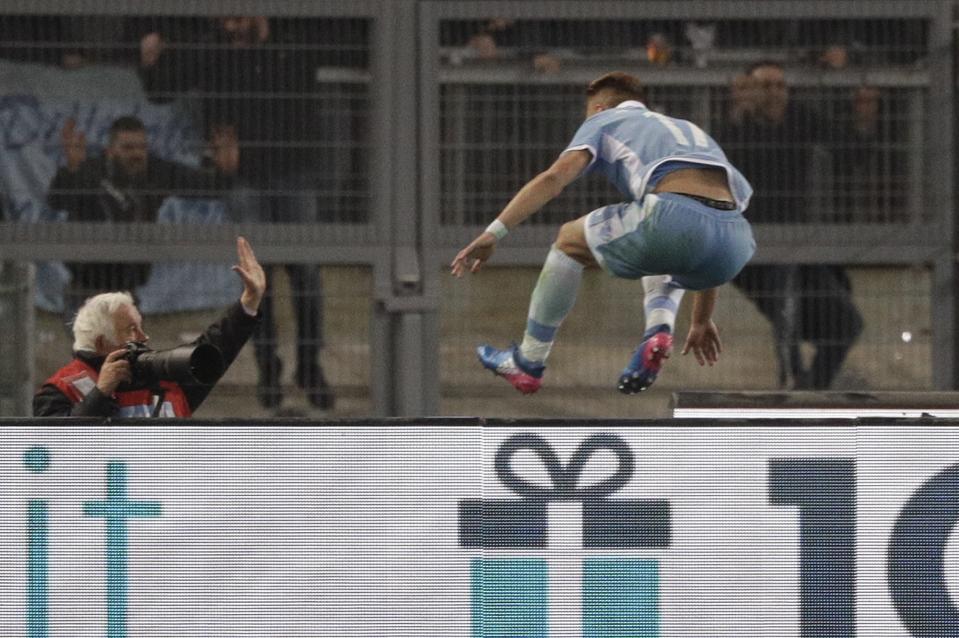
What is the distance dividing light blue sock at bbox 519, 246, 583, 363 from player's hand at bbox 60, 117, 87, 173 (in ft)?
10.8

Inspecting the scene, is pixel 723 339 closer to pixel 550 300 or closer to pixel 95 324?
pixel 550 300

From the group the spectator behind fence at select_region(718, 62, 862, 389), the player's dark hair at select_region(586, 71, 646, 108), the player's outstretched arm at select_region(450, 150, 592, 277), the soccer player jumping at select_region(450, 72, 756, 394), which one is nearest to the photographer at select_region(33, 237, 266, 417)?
the soccer player jumping at select_region(450, 72, 756, 394)

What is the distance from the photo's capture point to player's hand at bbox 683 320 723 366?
7.56 meters

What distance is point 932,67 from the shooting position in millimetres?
10008

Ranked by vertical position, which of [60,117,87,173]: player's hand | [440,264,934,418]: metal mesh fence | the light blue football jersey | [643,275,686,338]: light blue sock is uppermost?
[60,117,87,173]: player's hand

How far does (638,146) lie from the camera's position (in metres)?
6.89

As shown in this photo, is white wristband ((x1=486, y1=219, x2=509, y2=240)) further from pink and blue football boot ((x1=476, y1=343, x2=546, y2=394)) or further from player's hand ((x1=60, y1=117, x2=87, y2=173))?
player's hand ((x1=60, y1=117, x2=87, y2=173))

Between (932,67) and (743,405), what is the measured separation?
340 cm

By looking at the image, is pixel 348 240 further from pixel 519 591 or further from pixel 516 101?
pixel 519 591

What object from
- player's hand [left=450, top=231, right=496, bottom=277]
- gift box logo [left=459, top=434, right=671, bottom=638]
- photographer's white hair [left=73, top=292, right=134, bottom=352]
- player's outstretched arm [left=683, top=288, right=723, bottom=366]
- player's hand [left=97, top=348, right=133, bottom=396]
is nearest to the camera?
gift box logo [left=459, top=434, right=671, bottom=638]

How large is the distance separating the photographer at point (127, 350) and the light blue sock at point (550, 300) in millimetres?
978

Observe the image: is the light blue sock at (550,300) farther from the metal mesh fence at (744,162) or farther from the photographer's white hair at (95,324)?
the metal mesh fence at (744,162)

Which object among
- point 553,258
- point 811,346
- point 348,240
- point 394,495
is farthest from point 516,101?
point 394,495

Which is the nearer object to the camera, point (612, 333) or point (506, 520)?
point (506, 520)
